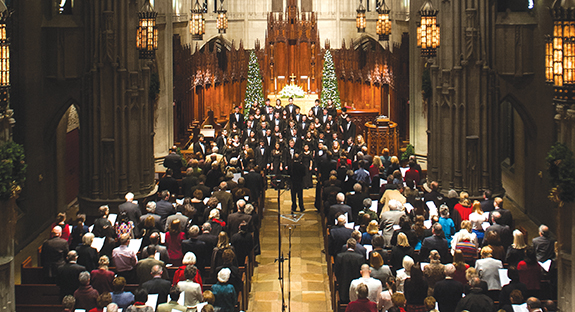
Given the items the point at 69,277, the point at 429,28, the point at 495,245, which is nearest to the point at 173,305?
the point at 69,277

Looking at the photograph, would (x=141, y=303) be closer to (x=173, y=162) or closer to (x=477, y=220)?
(x=477, y=220)

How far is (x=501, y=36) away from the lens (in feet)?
65.0

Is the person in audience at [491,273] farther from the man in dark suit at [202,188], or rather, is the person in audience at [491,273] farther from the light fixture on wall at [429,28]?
the light fixture on wall at [429,28]

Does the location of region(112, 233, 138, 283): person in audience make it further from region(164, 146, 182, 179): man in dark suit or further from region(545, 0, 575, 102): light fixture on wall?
region(545, 0, 575, 102): light fixture on wall

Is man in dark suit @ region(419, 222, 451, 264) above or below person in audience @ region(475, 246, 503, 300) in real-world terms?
above

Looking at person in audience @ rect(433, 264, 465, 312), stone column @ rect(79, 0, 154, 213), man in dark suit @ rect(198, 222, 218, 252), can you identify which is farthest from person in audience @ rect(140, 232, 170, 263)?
stone column @ rect(79, 0, 154, 213)

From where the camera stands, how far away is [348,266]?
12.3 m

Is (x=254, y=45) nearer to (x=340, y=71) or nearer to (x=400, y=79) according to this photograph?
(x=340, y=71)

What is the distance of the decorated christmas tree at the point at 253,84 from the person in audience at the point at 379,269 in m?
21.6

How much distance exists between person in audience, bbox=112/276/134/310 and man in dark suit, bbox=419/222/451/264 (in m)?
5.14

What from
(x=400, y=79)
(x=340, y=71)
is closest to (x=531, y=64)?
(x=400, y=79)

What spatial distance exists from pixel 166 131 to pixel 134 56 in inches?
248

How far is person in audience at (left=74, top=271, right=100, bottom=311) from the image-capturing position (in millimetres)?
11211

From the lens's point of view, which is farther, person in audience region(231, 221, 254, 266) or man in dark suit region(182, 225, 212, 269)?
person in audience region(231, 221, 254, 266)
